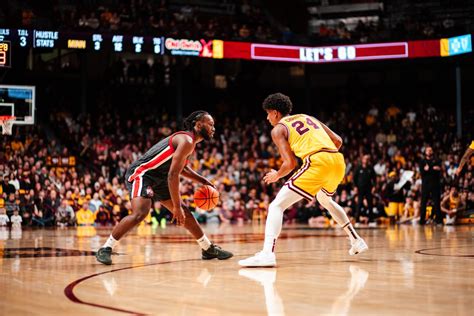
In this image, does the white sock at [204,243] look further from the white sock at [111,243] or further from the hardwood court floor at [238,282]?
the white sock at [111,243]

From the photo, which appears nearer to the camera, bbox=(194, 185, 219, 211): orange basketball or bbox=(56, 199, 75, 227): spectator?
bbox=(194, 185, 219, 211): orange basketball

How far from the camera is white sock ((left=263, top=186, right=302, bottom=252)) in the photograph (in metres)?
6.53

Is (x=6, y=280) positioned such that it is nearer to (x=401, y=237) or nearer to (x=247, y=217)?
(x=401, y=237)

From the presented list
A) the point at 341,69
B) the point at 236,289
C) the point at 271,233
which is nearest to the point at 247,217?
the point at 341,69

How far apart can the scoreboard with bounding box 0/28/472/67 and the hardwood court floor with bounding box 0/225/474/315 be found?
1247 centimetres

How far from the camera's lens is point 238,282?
17.8ft

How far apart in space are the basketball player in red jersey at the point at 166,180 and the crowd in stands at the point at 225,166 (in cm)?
888

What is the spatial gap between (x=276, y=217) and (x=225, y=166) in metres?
14.9

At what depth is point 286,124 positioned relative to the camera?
22.2 feet

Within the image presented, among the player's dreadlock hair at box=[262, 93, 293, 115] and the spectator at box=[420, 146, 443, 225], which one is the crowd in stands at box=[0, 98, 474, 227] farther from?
the player's dreadlock hair at box=[262, 93, 293, 115]

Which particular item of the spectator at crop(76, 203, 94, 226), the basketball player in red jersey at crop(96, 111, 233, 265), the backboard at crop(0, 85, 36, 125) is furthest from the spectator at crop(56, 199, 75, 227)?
the basketball player in red jersey at crop(96, 111, 233, 265)

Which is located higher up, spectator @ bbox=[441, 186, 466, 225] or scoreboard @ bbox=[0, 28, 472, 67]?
scoreboard @ bbox=[0, 28, 472, 67]

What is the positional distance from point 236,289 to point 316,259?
243 centimetres

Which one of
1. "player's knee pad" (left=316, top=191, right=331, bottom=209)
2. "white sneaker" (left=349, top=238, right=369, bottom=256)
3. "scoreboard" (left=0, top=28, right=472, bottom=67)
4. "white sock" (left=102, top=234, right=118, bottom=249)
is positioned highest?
"scoreboard" (left=0, top=28, right=472, bottom=67)
